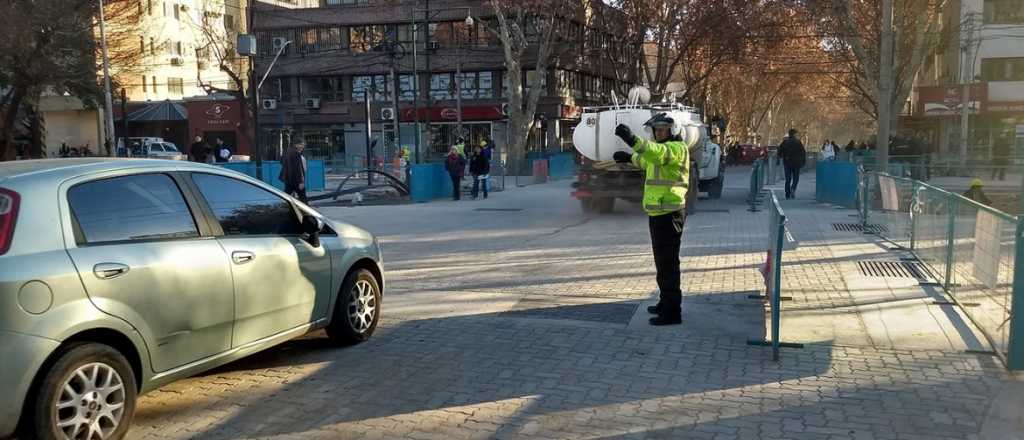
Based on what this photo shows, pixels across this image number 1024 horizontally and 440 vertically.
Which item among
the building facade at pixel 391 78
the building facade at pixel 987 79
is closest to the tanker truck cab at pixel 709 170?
the building facade at pixel 391 78

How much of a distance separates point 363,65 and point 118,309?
46.6 m

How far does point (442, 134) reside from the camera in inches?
1900

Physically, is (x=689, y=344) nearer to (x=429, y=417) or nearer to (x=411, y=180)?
(x=429, y=417)

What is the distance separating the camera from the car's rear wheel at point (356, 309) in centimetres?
610

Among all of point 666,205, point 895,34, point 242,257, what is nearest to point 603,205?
point 666,205

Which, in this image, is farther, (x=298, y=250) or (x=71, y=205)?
(x=298, y=250)

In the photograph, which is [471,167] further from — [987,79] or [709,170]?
[987,79]

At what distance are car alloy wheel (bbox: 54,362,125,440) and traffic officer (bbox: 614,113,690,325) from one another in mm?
4134

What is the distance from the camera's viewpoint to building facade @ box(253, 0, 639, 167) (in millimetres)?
46250

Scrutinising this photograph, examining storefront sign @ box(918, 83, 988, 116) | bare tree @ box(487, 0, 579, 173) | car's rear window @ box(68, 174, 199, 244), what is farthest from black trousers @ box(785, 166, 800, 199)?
storefront sign @ box(918, 83, 988, 116)

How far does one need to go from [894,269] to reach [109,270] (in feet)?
27.5

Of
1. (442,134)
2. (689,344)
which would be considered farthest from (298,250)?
(442,134)

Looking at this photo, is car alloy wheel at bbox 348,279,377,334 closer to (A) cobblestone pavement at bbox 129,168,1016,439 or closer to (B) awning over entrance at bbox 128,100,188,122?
(A) cobblestone pavement at bbox 129,168,1016,439

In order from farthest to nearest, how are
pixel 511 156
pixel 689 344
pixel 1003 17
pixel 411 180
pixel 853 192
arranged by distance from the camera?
pixel 1003 17, pixel 511 156, pixel 411 180, pixel 853 192, pixel 689 344
